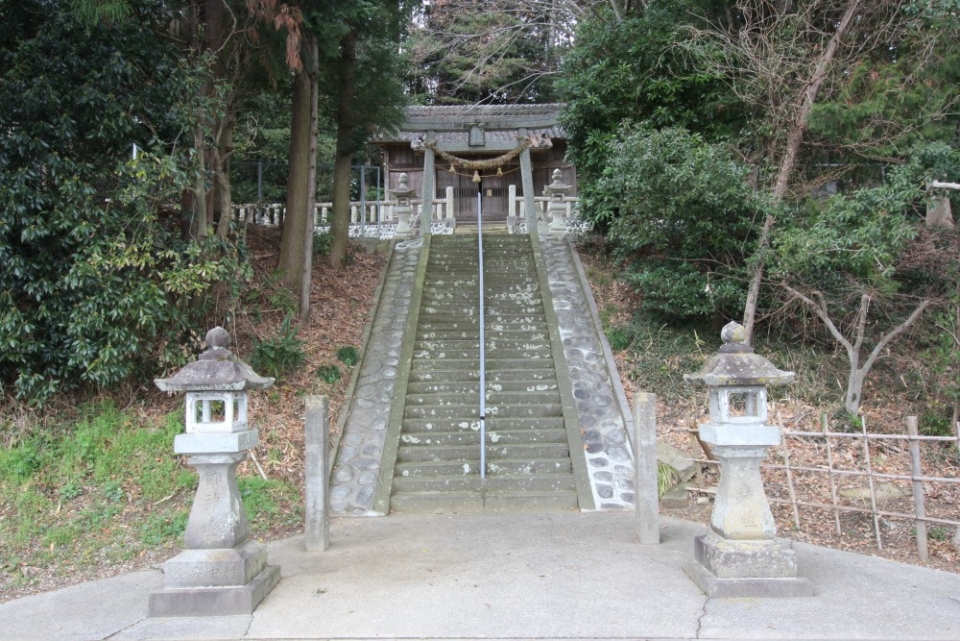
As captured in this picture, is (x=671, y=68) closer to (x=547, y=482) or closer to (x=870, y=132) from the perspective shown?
(x=870, y=132)

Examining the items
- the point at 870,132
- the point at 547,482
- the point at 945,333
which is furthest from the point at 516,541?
the point at 870,132

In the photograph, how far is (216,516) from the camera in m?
4.85

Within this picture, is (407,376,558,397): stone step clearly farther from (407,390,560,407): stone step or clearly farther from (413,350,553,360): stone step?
(413,350,553,360): stone step

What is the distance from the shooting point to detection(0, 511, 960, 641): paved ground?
4324 millimetres

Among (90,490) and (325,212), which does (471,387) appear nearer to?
(90,490)

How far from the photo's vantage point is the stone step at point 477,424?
8.58 meters

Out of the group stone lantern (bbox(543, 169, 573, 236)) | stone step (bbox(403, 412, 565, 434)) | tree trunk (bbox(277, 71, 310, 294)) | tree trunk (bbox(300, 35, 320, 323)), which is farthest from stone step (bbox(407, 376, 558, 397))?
stone lantern (bbox(543, 169, 573, 236))

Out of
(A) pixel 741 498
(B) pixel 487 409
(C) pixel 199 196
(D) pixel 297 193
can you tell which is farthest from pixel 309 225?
(A) pixel 741 498

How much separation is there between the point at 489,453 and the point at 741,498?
372 cm

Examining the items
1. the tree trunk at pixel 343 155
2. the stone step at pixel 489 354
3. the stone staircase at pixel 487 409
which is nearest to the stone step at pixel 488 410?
the stone staircase at pixel 487 409

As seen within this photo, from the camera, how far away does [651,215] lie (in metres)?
10.2

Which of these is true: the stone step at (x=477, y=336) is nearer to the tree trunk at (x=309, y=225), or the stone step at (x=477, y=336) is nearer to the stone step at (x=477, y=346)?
the stone step at (x=477, y=346)

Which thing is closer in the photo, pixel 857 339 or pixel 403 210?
pixel 857 339

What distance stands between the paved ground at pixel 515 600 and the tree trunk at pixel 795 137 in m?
4.24
